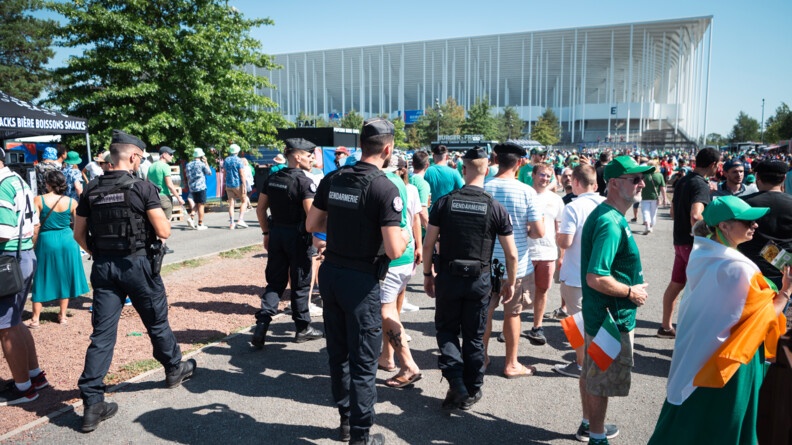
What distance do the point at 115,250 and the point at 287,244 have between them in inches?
67.8

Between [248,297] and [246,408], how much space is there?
3468 mm

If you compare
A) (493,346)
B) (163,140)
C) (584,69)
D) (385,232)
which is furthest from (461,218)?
(584,69)

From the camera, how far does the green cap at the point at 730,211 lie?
2.66m

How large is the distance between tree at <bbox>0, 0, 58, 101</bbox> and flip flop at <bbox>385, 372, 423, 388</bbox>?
3389cm

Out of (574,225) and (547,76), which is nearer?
(574,225)

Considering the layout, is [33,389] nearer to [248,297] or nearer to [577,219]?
[248,297]

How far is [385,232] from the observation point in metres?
3.23

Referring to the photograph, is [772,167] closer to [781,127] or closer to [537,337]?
[537,337]

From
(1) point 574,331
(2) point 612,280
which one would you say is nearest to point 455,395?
(1) point 574,331

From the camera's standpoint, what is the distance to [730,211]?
8.80 feet

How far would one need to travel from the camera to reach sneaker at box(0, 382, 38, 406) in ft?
13.8

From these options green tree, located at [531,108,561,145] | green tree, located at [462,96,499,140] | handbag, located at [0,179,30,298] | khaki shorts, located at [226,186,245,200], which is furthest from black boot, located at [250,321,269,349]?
green tree, located at [531,108,561,145]

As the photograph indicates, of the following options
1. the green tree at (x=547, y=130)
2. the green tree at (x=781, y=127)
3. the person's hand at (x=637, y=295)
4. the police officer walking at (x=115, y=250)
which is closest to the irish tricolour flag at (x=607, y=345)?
the person's hand at (x=637, y=295)

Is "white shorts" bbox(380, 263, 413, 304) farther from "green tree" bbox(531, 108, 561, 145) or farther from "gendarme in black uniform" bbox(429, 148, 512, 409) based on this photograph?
"green tree" bbox(531, 108, 561, 145)
